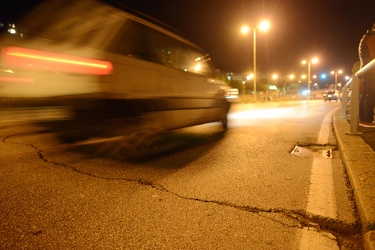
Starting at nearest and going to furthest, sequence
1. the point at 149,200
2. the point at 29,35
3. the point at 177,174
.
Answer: the point at 149,200, the point at 177,174, the point at 29,35

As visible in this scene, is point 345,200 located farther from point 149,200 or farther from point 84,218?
point 84,218

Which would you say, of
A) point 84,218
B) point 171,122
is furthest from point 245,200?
point 171,122

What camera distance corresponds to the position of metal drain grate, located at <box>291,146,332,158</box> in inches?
202

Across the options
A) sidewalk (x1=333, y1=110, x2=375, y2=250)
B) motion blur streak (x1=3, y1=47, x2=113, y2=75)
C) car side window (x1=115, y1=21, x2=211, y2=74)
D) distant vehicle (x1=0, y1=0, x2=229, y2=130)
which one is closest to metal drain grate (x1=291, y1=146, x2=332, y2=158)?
sidewalk (x1=333, y1=110, x2=375, y2=250)

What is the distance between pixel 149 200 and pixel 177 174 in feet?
3.19

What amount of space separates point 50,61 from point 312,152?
4.58 m

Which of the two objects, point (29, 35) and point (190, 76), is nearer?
point (29, 35)

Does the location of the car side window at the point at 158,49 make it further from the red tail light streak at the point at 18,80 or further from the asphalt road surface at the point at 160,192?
the red tail light streak at the point at 18,80

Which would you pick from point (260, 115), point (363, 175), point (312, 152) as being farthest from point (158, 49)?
point (260, 115)

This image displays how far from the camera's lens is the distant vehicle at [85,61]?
4484mm

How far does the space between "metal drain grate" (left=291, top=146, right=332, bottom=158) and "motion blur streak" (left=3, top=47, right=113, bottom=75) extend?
3.57 meters

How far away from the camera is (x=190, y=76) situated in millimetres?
6922

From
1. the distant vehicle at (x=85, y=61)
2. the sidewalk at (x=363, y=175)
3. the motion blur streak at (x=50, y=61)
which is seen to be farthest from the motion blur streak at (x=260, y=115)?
the motion blur streak at (x=50, y=61)

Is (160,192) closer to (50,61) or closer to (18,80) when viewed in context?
(50,61)
